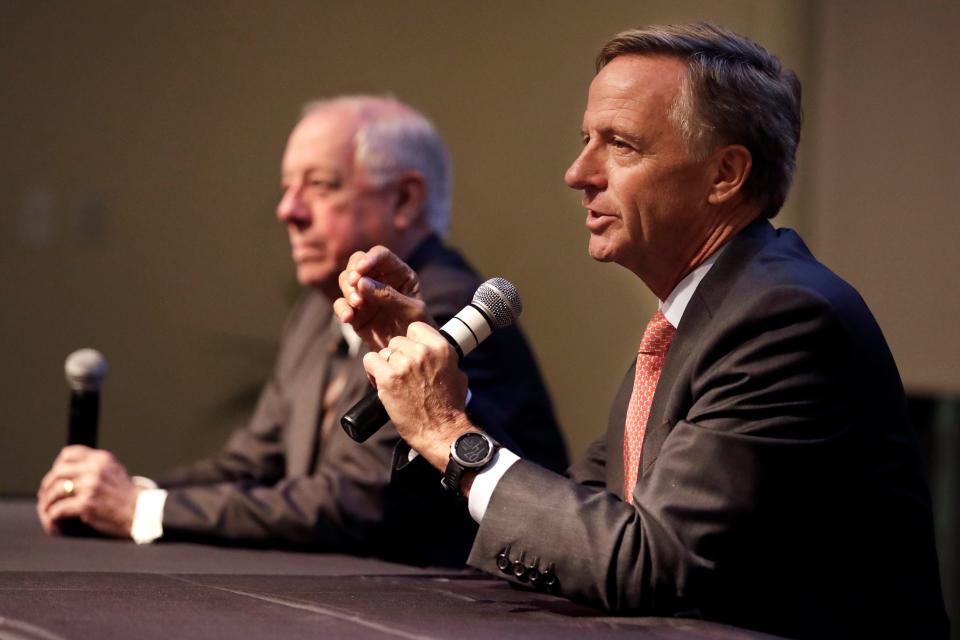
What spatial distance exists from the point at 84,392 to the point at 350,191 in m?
0.80

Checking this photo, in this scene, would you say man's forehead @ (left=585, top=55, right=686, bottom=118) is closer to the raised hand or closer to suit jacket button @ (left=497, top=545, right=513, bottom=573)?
the raised hand

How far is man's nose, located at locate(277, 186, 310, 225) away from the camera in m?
2.95

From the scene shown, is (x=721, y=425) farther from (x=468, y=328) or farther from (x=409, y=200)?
(x=409, y=200)

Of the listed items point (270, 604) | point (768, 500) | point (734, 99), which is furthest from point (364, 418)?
point (734, 99)

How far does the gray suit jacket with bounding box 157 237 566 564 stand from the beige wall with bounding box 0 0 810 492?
5.45 feet

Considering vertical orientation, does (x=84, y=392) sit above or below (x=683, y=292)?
below

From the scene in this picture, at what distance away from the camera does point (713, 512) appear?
1499mm

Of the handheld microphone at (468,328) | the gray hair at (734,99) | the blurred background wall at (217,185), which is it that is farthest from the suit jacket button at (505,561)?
the blurred background wall at (217,185)

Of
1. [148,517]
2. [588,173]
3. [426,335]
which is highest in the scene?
[588,173]

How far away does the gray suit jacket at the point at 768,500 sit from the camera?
1.51 metres

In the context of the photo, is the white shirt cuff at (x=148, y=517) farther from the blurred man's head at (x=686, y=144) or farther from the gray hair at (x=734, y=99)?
the gray hair at (x=734, y=99)

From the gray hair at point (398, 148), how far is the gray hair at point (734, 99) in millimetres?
1176

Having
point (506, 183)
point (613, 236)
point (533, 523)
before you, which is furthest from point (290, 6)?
point (533, 523)

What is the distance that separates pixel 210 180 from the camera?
4.56 meters
